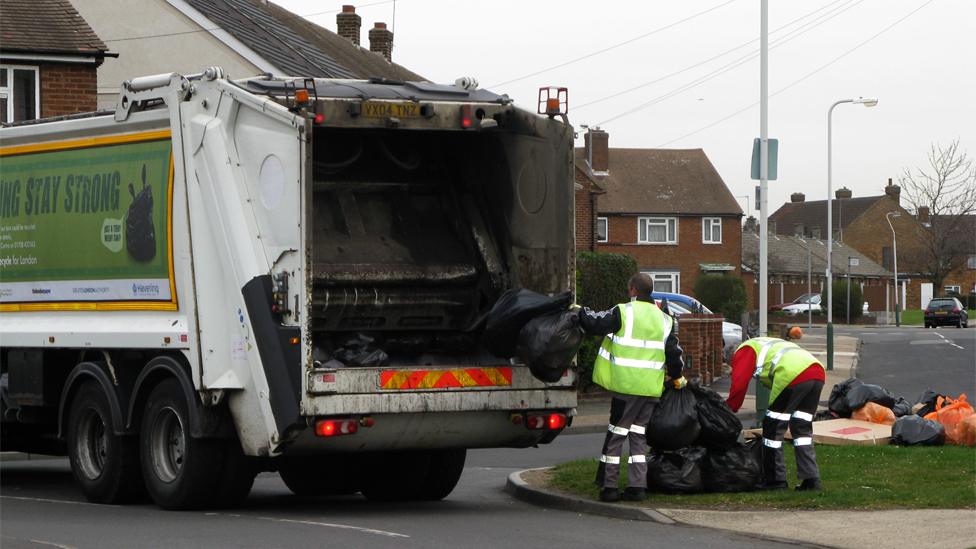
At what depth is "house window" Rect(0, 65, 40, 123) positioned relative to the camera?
798 inches

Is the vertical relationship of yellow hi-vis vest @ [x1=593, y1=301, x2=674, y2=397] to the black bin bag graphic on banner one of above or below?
below

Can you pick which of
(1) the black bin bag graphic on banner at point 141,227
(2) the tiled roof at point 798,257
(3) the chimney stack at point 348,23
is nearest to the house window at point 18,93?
(1) the black bin bag graphic on banner at point 141,227

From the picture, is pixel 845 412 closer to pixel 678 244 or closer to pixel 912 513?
pixel 912 513

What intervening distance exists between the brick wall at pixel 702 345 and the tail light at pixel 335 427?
14.4 metres

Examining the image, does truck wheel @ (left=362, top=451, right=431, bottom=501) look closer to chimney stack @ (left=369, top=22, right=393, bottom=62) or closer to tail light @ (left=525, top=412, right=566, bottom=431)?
tail light @ (left=525, top=412, right=566, bottom=431)

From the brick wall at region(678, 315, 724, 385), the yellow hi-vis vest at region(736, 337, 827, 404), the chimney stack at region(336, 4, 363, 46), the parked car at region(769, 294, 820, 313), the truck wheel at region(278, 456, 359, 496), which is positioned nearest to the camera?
the yellow hi-vis vest at region(736, 337, 827, 404)

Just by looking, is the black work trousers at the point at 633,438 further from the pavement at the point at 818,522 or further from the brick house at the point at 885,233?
the brick house at the point at 885,233

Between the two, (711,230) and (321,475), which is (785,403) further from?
(711,230)

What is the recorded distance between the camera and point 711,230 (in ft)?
210

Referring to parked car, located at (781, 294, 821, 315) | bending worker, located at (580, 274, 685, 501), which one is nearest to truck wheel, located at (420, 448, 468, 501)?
bending worker, located at (580, 274, 685, 501)

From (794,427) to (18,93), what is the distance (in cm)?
1349

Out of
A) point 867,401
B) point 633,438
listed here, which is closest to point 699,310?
point 867,401

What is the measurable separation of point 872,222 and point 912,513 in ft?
292

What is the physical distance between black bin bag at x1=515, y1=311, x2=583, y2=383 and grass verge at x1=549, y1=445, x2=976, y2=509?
1.17m
